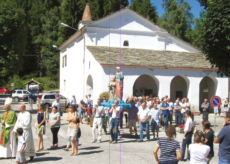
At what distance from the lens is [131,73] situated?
83.9 ft

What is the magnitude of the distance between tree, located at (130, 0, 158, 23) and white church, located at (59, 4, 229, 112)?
2417 cm

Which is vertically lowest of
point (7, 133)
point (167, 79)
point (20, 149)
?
point (20, 149)

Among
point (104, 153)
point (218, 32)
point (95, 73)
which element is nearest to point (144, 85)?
point (95, 73)

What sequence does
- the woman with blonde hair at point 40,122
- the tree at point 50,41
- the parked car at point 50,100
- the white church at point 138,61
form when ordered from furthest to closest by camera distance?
the tree at point 50,41 → the parked car at point 50,100 → the white church at point 138,61 → the woman with blonde hair at point 40,122

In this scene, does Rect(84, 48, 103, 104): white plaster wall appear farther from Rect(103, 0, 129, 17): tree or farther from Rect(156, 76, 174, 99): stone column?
Rect(103, 0, 129, 17): tree

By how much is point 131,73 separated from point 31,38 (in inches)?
1688

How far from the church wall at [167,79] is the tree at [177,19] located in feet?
75.3

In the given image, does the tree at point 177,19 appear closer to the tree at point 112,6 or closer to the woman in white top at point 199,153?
Answer: the tree at point 112,6

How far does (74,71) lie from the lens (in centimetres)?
3391

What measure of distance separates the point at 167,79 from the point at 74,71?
38.1ft

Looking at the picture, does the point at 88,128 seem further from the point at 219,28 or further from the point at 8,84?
the point at 8,84

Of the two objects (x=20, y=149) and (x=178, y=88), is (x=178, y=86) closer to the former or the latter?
(x=178, y=88)

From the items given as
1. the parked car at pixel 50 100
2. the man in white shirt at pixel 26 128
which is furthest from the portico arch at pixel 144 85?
the man in white shirt at pixel 26 128

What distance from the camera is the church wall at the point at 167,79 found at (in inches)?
999
